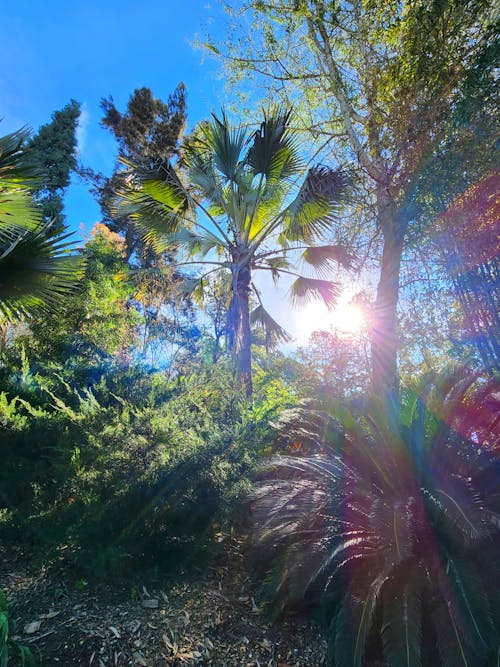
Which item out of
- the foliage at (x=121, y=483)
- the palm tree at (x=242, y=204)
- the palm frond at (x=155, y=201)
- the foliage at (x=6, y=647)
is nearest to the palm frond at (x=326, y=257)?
the palm tree at (x=242, y=204)

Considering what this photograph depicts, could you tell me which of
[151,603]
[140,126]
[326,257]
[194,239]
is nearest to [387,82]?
[326,257]

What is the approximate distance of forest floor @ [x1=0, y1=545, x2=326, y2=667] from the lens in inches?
74.4

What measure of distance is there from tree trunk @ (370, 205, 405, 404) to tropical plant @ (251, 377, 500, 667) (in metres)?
1.83

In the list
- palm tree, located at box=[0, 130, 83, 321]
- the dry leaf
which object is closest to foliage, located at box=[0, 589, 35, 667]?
the dry leaf

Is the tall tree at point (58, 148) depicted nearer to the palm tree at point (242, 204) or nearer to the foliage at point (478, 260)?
the palm tree at point (242, 204)

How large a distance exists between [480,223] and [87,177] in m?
13.5

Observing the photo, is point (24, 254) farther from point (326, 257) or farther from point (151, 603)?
point (326, 257)

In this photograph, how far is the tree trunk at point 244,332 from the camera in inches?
218

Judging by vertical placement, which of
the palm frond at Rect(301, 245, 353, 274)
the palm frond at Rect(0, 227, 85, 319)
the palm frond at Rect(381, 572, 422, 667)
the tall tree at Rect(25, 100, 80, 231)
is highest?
the tall tree at Rect(25, 100, 80, 231)

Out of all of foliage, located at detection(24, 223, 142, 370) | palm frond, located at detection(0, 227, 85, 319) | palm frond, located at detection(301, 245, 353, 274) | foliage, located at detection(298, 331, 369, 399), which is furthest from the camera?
foliage, located at detection(298, 331, 369, 399)

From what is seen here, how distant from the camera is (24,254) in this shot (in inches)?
118

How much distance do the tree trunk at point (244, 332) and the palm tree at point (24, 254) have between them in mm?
3070

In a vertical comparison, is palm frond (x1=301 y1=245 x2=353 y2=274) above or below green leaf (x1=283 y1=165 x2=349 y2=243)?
below

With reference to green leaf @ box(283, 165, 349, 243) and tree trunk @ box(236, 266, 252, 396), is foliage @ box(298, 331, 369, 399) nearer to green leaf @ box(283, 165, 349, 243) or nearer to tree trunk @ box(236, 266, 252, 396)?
tree trunk @ box(236, 266, 252, 396)
